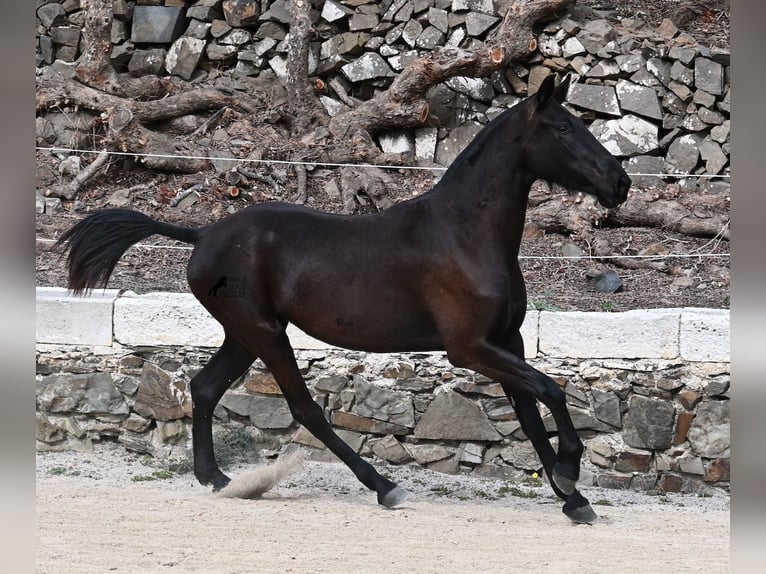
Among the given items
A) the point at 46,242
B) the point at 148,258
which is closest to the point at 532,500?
the point at 148,258

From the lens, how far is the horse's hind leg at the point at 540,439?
4473 millimetres

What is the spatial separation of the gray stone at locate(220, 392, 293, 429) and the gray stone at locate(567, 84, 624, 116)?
399 centimetres

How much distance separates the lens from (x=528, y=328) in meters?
5.60

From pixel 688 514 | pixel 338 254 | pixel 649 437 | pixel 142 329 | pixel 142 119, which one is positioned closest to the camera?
pixel 338 254

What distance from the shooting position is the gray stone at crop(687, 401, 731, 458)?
5.41 metres

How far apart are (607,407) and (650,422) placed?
24cm

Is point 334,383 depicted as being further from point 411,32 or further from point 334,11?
point 334,11

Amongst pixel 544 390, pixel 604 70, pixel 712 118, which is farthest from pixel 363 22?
pixel 544 390

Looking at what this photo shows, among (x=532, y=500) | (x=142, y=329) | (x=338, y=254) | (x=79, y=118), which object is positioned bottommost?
(x=532, y=500)

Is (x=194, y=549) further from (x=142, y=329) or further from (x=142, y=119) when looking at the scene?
(x=142, y=119)

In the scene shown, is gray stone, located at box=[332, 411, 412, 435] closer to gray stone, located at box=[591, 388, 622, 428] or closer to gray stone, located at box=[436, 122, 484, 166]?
gray stone, located at box=[591, 388, 622, 428]

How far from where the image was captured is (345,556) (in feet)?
12.9

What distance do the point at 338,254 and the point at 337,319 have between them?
0.99 ft

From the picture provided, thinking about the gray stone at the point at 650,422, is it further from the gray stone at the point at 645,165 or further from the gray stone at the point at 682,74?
the gray stone at the point at 682,74
